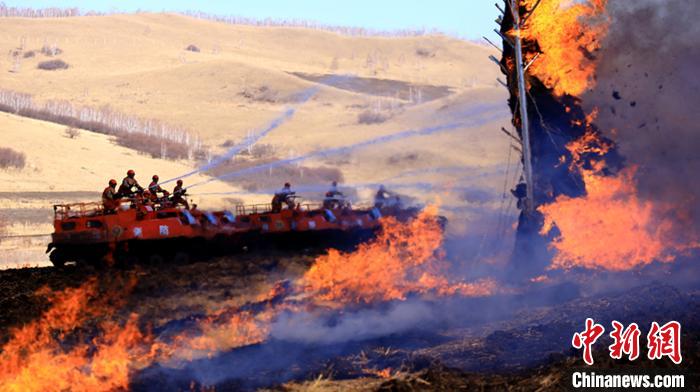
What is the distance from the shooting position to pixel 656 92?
26250 millimetres

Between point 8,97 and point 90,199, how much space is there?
35903 mm

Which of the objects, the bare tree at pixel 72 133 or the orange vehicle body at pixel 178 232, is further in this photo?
the bare tree at pixel 72 133

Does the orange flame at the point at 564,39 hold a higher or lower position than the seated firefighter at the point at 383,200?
higher

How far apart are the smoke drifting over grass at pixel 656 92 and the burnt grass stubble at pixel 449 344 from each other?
6.16 metres

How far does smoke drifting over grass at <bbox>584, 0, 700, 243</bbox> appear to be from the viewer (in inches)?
1011

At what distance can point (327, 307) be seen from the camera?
2114 centimetres

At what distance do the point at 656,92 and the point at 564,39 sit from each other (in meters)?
3.79

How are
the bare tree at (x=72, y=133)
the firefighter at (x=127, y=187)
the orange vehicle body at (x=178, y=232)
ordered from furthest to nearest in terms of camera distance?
the bare tree at (x=72, y=133)
the firefighter at (x=127, y=187)
the orange vehicle body at (x=178, y=232)

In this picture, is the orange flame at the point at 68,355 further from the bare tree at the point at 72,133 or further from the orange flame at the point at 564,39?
the bare tree at the point at 72,133

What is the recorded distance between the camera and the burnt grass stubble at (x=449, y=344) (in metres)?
13.4

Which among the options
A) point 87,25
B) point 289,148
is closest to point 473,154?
point 289,148

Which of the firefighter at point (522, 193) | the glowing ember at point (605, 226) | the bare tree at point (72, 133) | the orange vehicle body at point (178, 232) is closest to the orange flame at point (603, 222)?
the glowing ember at point (605, 226)

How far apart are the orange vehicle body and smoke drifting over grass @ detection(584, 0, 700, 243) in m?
11.8

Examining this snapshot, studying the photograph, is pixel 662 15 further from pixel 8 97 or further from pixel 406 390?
Result: pixel 8 97
